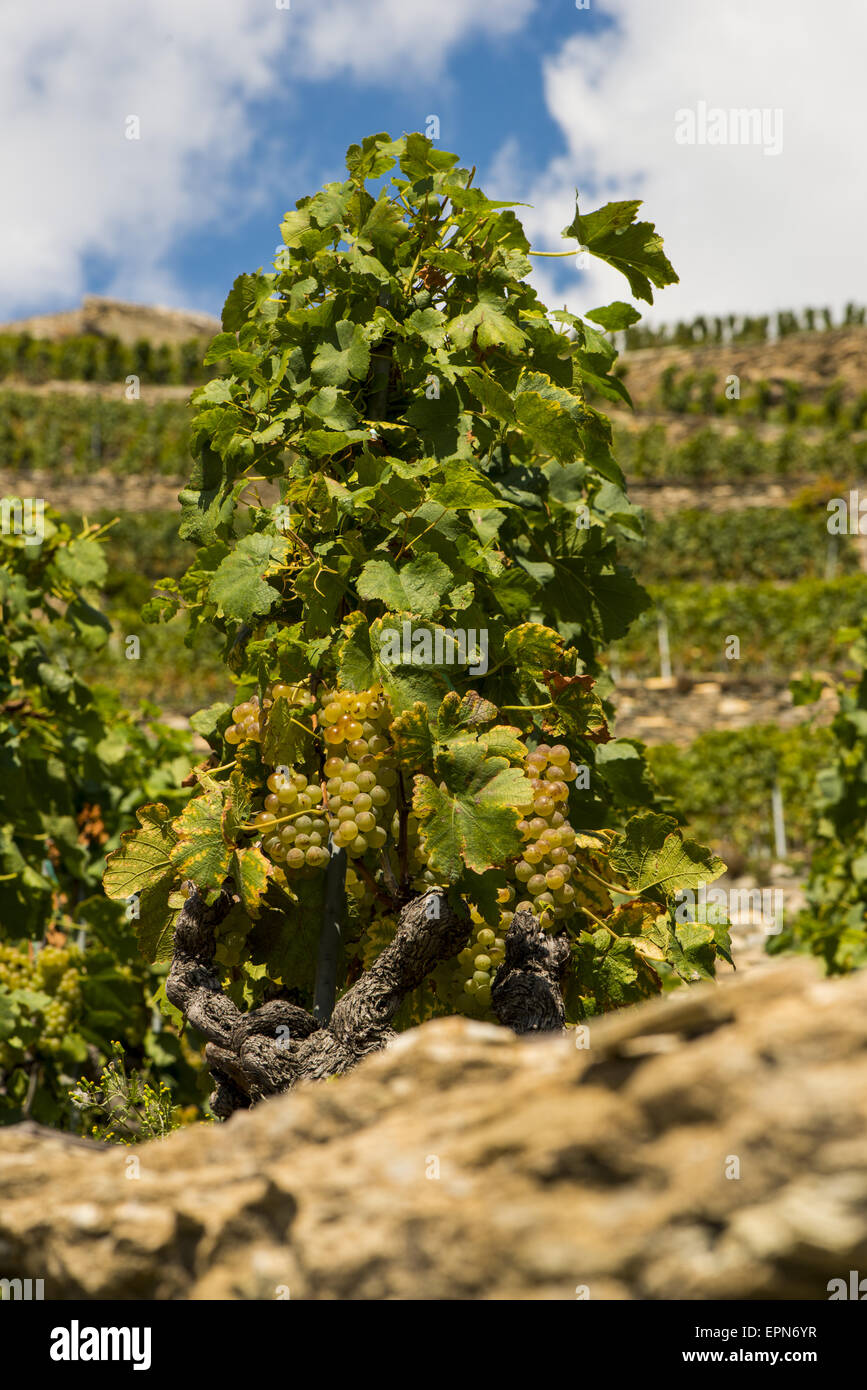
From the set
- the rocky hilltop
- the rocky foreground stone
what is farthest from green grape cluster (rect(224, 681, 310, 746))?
the rocky hilltop

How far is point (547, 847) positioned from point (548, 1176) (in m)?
0.94

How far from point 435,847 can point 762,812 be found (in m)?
16.3

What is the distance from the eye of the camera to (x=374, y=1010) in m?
1.75

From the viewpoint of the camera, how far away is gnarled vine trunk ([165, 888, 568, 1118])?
1.74m

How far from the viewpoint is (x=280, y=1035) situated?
1.83 meters

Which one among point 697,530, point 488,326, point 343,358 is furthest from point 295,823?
point 697,530

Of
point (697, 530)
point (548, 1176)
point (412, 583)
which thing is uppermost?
point (697, 530)

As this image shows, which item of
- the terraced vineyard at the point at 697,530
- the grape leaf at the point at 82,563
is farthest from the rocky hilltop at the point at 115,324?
the grape leaf at the point at 82,563

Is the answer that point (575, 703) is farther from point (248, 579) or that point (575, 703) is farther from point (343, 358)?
point (343, 358)

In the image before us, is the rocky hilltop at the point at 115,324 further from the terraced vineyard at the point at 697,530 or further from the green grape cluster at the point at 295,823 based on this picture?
the green grape cluster at the point at 295,823

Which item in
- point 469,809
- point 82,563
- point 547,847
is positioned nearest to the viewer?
point 469,809

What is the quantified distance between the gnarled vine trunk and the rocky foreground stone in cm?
57
